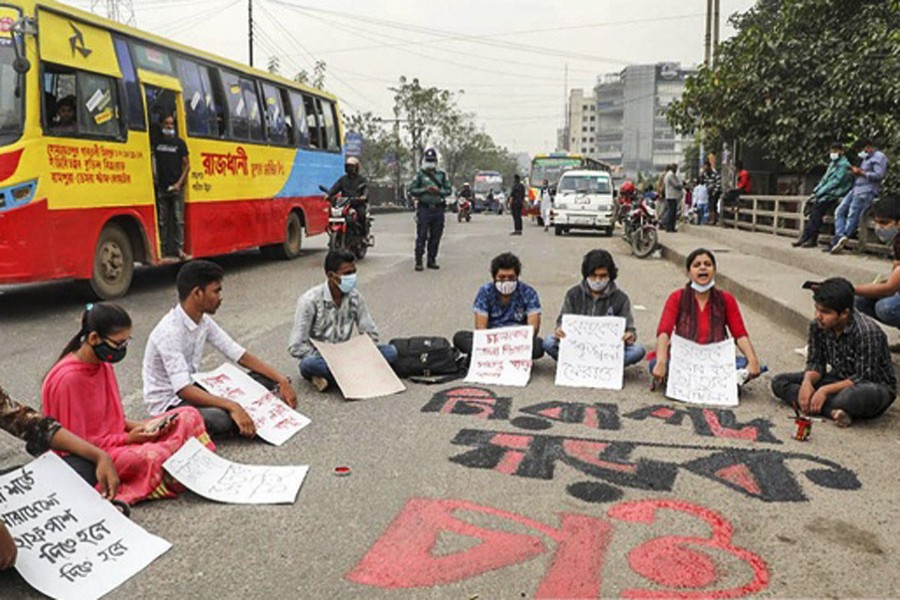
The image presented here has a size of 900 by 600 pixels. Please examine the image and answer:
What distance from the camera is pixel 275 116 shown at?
12.7m

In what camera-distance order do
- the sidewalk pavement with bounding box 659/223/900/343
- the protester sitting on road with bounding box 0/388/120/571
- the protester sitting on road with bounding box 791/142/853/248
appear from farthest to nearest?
the protester sitting on road with bounding box 791/142/853/248 < the sidewalk pavement with bounding box 659/223/900/343 < the protester sitting on road with bounding box 0/388/120/571

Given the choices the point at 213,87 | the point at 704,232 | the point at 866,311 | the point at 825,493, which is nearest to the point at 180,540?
the point at 825,493

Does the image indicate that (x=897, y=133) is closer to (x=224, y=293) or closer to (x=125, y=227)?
(x=224, y=293)

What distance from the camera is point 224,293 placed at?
9516mm

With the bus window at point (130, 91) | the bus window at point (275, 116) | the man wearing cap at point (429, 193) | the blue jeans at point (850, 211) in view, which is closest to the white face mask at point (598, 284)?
the bus window at point (130, 91)

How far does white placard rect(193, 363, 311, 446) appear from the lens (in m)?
4.18

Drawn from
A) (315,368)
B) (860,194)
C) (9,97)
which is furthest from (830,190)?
(9,97)

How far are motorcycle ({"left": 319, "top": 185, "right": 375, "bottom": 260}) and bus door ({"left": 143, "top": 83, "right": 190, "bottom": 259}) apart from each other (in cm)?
263

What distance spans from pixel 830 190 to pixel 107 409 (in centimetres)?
1115

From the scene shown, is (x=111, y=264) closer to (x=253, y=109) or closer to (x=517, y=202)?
(x=253, y=109)

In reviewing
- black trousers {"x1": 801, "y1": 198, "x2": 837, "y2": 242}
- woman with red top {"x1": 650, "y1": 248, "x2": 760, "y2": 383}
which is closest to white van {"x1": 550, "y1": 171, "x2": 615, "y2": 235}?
black trousers {"x1": 801, "y1": 198, "x2": 837, "y2": 242}

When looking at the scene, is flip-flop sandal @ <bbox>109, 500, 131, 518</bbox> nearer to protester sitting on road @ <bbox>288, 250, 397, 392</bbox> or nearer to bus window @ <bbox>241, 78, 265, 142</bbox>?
protester sitting on road @ <bbox>288, 250, 397, 392</bbox>

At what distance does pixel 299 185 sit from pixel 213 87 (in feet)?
9.69

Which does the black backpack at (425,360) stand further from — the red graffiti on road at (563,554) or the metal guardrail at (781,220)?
the metal guardrail at (781,220)
